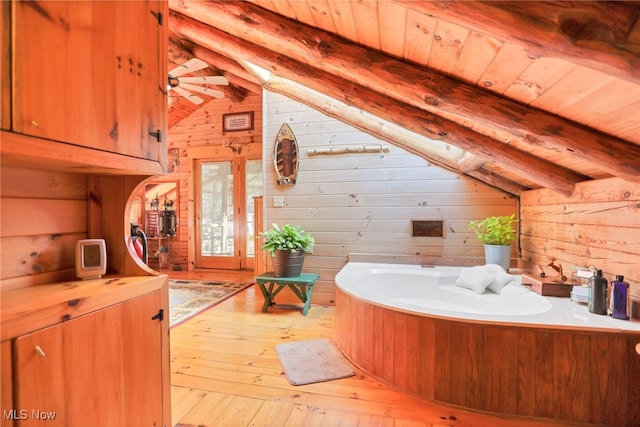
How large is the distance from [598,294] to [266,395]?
7.01 feet

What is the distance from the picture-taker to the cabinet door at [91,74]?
687mm

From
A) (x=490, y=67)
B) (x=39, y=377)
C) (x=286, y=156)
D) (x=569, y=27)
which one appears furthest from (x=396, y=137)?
(x=39, y=377)

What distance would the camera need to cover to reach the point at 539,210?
8.93 ft

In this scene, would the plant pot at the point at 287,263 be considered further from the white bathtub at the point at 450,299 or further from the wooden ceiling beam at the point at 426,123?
the wooden ceiling beam at the point at 426,123

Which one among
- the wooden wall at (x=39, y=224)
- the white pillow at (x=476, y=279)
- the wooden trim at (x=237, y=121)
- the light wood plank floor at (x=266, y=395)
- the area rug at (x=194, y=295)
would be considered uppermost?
the wooden trim at (x=237, y=121)

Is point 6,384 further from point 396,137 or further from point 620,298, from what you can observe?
point 396,137

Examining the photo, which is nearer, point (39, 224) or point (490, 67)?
point (39, 224)

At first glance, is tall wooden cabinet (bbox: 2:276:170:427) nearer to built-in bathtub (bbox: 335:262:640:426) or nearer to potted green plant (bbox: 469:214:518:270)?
built-in bathtub (bbox: 335:262:640:426)

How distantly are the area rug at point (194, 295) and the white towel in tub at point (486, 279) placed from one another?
2879mm

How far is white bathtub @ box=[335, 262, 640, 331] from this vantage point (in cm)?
170

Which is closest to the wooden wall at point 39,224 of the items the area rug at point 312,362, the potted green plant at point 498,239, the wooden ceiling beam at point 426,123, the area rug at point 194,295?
the area rug at point 312,362

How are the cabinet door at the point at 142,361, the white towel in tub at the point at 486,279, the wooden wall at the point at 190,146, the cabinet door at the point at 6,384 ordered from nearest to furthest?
the cabinet door at the point at 6,384 < the cabinet door at the point at 142,361 < the white towel in tub at the point at 486,279 < the wooden wall at the point at 190,146

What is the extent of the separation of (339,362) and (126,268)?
173cm

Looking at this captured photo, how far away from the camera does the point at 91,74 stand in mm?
828
